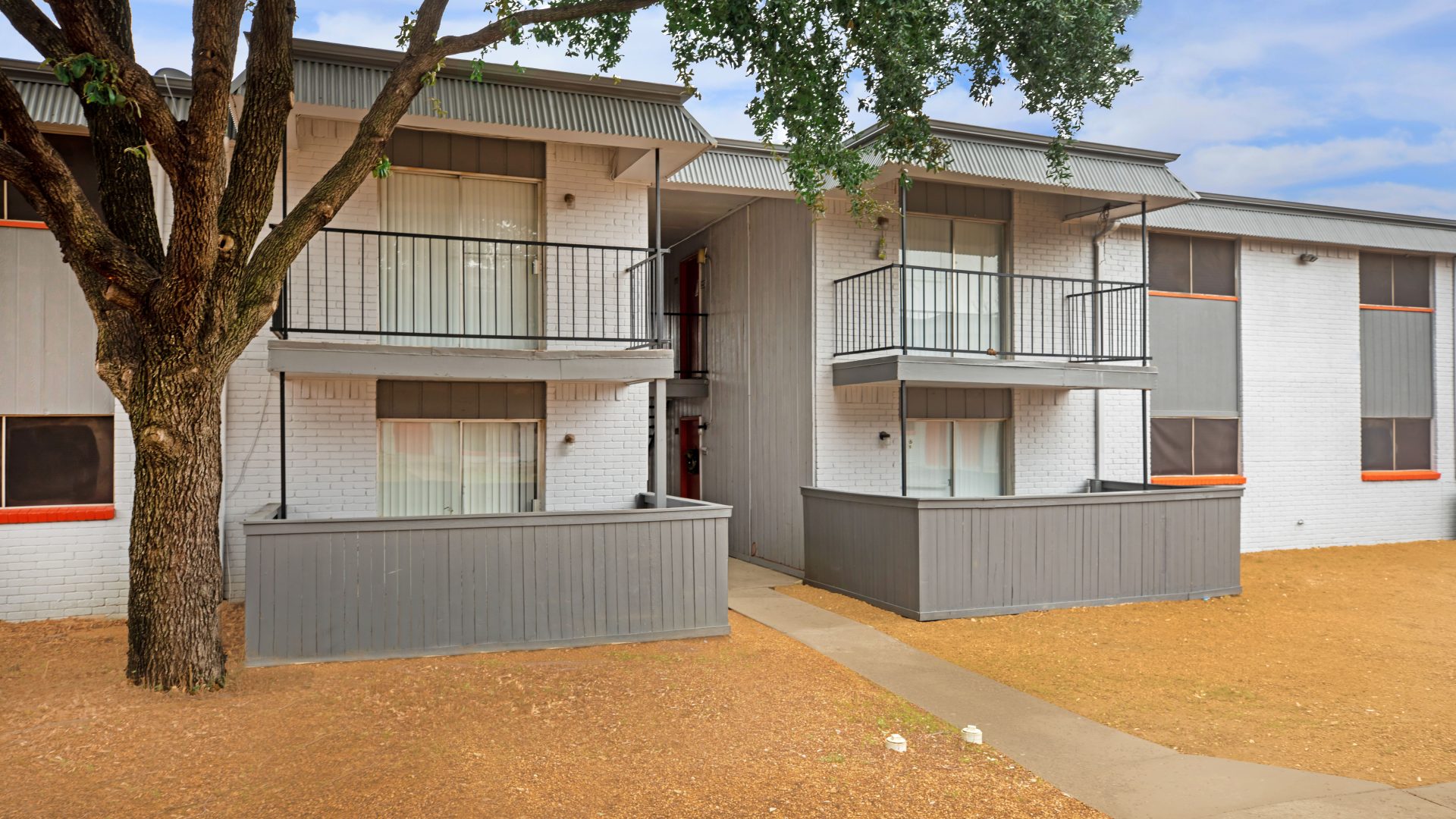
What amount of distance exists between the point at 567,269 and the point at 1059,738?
7043mm

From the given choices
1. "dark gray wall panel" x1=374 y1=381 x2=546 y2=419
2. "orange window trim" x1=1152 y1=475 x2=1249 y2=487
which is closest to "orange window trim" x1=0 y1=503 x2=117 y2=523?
"dark gray wall panel" x1=374 y1=381 x2=546 y2=419

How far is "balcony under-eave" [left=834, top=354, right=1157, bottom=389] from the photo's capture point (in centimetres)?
1074

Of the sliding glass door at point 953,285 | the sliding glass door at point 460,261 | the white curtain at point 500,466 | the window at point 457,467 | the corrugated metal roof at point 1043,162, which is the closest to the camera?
the sliding glass door at point 460,261

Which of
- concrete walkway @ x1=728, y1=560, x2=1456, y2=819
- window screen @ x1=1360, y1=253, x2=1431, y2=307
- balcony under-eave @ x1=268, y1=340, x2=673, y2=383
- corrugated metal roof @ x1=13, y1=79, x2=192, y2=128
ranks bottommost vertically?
concrete walkway @ x1=728, y1=560, x2=1456, y2=819

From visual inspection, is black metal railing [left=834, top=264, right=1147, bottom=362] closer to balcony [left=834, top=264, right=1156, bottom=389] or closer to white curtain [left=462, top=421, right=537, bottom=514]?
balcony [left=834, top=264, right=1156, bottom=389]

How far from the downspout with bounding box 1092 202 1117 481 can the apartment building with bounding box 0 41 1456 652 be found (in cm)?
6

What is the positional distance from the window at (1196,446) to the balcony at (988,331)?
1.53m

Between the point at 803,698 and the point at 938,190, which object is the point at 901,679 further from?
the point at 938,190

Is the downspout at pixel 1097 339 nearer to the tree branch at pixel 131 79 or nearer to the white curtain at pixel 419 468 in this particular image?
the white curtain at pixel 419 468

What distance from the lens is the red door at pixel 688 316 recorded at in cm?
1577

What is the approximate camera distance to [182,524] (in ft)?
20.9

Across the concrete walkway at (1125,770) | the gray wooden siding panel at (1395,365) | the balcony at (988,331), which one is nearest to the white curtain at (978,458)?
the balcony at (988,331)

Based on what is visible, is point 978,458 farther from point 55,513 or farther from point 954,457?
point 55,513

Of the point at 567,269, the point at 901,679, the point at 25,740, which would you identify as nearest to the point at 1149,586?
the point at 901,679
